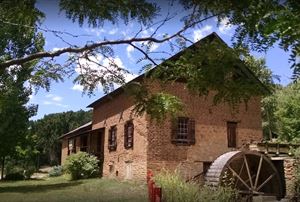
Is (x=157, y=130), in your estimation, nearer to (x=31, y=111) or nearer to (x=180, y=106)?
(x=31, y=111)

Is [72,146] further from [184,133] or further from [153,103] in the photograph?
[153,103]

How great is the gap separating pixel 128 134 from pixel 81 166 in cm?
491

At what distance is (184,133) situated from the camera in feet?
76.5

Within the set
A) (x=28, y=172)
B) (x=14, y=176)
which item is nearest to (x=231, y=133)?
(x=14, y=176)

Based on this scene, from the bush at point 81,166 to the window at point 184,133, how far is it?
789 centimetres

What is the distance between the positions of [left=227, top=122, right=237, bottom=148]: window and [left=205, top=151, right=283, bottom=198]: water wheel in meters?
1.85

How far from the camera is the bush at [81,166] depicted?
27828mm

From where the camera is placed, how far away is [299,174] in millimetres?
20438

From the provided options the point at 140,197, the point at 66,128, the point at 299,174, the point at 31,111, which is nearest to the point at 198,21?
the point at 140,197

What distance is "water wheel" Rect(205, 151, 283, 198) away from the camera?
20.6m

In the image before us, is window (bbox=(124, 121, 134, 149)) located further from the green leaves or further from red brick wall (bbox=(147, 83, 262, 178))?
the green leaves

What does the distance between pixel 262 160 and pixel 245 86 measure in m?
19.4

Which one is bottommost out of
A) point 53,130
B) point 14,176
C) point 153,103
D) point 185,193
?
point 14,176

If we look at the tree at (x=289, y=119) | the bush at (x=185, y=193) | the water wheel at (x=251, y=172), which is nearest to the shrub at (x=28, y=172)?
the water wheel at (x=251, y=172)
